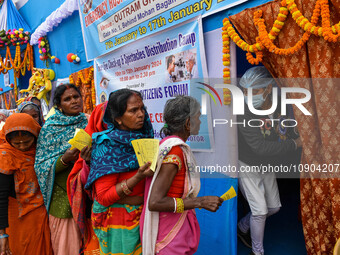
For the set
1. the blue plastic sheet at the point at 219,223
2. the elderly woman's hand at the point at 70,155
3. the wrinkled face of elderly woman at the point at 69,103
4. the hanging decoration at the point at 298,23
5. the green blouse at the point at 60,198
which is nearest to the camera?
the hanging decoration at the point at 298,23

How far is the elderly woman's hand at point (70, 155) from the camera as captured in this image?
2.13 metres

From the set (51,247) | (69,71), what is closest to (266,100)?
(51,247)

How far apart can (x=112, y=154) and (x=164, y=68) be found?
1896 mm

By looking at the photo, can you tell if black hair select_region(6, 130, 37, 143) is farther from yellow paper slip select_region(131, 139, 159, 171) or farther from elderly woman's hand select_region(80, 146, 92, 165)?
yellow paper slip select_region(131, 139, 159, 171)

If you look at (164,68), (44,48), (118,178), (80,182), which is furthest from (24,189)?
(44,48)

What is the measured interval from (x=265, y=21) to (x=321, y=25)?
423mm

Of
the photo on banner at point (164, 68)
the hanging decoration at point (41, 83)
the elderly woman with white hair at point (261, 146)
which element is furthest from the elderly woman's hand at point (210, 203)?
the hanging decoration at point (41, 83)

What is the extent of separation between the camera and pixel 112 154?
1.60 meters

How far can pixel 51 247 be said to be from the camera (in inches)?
95.0

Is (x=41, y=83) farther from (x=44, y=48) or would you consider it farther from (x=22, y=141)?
(x=22, y=141)

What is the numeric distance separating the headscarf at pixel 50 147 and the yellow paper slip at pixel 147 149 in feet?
3.54

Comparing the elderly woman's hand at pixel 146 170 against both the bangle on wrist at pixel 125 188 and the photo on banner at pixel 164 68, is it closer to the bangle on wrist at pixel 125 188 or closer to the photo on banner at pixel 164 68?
the bangle on wrist at pixel 125 188

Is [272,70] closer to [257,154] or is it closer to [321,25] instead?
[321,25]

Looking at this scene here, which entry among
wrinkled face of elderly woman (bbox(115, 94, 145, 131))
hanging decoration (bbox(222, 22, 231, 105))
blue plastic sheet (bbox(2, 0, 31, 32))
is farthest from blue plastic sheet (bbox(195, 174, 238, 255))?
blue plastic sheet (bbox(2, 0, 31, 32))
